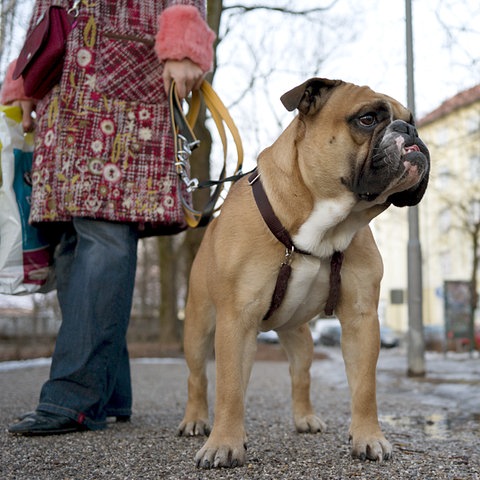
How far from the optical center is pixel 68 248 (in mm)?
3777

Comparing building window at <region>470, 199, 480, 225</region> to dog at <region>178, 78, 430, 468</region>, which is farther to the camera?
building window at <region>470, 199, 480, 225</region>

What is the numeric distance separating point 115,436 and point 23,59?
203 centimetres

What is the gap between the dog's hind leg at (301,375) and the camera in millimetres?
3525

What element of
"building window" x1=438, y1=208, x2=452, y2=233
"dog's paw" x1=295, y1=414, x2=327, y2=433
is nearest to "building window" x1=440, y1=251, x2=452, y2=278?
"building window" x1=438, y1=208, x2=452, y2=233

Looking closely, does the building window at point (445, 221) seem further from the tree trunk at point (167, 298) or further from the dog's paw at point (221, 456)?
the dog's paw at point (221, 456)

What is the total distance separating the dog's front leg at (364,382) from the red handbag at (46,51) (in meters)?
1.99

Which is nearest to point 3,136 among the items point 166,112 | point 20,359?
point 166,112

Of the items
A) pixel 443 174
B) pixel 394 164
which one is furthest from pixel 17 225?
pixel 443 174

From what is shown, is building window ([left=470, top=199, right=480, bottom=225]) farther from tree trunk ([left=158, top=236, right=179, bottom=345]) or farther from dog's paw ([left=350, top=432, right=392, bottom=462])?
dog's paw ([left=350, top=432, right=392, bottom=462])

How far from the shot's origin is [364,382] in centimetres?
281

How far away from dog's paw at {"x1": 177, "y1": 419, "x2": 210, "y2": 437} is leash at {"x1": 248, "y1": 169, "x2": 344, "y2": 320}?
2.62ft

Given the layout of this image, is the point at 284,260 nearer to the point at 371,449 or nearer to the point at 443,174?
the point at 371,449

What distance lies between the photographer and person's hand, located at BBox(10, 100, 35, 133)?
3912mm

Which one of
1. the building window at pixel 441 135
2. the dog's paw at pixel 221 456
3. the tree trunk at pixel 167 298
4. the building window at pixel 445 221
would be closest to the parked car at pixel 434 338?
→ the building window at pixel 445 221
